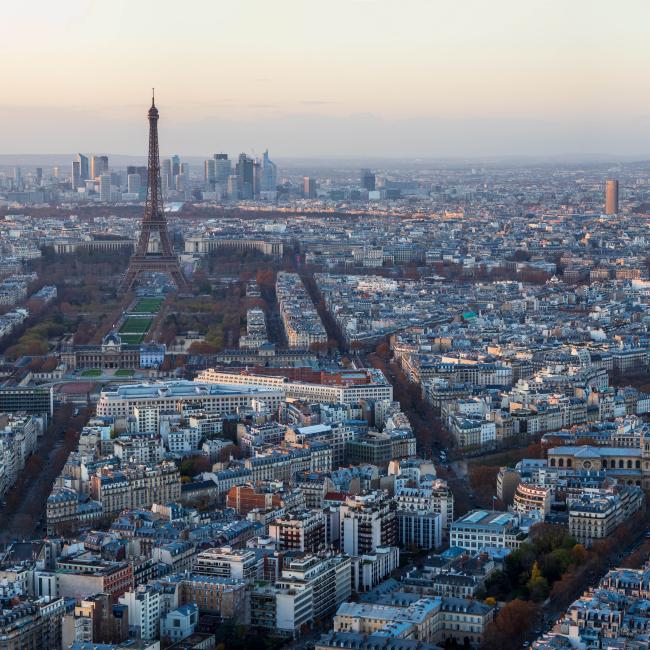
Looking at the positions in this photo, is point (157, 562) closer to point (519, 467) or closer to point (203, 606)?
point (203, 606)

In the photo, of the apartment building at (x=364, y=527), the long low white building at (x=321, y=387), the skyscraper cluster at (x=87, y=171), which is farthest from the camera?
the skyscraper cluster at (x=87, y=171)

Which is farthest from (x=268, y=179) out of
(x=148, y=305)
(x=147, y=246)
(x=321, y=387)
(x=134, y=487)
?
(x=134, y=487)

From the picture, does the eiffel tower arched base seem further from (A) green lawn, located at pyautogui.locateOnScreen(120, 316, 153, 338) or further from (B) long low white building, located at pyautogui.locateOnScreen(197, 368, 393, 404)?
(B) long low white building, located at pyautogui.locateOnScreen(197, 368, 393, 404)

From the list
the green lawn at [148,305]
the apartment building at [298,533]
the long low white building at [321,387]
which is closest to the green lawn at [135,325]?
the green lawn at [148,305]

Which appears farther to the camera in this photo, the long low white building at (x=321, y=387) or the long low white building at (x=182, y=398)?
the long low white building at (x=321, y=387)

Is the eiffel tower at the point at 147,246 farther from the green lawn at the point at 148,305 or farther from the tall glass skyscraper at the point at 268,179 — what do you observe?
the tall glass skyscraper at the point at 268,179

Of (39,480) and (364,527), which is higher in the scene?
(364,527)

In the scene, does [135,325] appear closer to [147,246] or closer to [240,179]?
[147,246]
